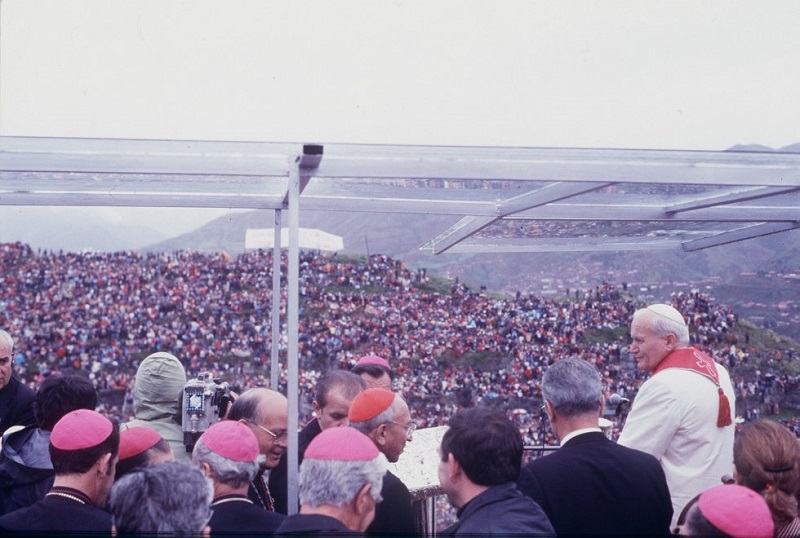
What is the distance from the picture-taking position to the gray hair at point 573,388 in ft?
7.91

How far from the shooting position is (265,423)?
2.87 meters

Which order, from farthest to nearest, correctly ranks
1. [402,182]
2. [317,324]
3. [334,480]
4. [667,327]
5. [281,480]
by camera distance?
1. [317,324]
2. [667,327]
3. [402,182]
4. [281,480]
5. [334,480]

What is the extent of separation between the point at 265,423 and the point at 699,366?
77.2 inches

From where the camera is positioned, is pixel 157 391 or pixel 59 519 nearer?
pixel 59 519

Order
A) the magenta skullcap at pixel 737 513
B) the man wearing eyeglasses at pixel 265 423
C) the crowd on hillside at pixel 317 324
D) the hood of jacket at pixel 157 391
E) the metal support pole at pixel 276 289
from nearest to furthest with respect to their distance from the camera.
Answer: the magenta skullcap at pixel 737 513, the man wearing eyeglasses at pixel 265 423, the hood of jacket at pixel 157 391, the metal support pole at pixel 276 289, the crowd on hillside at pixel 317 324

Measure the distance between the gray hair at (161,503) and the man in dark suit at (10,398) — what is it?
2314 mm

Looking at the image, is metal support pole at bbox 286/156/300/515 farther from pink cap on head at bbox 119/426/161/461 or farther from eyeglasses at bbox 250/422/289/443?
pink cap on head at bbox 119/426/161/461

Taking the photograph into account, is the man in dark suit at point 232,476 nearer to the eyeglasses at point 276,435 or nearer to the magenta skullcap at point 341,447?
the magenta skullcap at point 341,447

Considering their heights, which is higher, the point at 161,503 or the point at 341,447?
the point at 341,447

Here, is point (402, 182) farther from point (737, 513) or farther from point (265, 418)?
point (737, 513)

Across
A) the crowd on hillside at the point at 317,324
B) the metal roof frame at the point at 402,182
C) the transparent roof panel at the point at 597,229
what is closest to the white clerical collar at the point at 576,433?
the metal roof frame at the point at 402,182

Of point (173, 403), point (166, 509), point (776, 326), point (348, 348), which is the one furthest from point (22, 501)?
point (776, 326)

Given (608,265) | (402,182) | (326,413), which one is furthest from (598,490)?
(608,265)

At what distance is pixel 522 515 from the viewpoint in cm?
198
